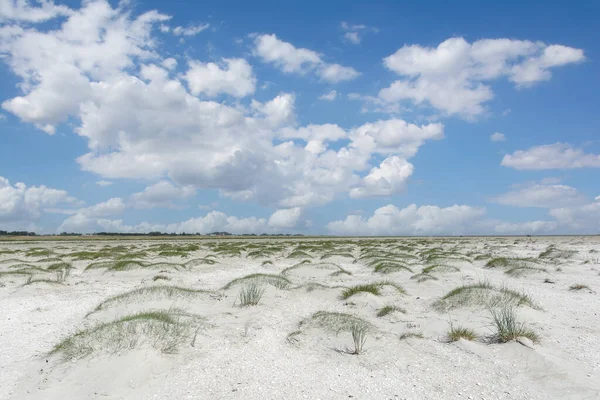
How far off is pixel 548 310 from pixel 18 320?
1480cm

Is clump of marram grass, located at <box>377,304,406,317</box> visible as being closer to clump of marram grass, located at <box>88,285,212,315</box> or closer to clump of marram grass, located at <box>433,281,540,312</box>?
clump of marram grass, located at <box>433,281,540,312</box>

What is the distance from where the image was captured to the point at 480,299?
1117 cm

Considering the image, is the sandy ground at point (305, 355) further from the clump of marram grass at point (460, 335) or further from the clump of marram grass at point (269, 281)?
the clump of marram grass at point (269, 281)

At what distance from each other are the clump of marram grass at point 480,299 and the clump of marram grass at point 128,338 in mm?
6876

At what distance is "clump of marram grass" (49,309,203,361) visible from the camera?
25.6 ft

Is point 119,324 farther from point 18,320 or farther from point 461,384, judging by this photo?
point 461,384

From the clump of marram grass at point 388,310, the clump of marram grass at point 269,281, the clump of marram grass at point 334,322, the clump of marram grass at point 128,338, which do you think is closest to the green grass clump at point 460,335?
the clump of marram grass at point 334,322

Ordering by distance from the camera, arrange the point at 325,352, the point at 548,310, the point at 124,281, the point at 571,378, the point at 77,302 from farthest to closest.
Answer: the point at 124,281, the point at 77,302, the point at 548,310, the point at 325,352, the point at 571,378

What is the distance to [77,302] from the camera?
14.2 meters

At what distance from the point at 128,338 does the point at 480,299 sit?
28.7ft

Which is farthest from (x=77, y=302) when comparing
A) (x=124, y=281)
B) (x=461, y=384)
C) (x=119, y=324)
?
(x=461, y=384)

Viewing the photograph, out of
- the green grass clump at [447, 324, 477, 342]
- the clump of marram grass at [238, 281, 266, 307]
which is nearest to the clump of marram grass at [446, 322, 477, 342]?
the green grass clump at [447, 324, 477, 342]

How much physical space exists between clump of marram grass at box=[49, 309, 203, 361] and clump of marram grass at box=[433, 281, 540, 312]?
688 centimetres

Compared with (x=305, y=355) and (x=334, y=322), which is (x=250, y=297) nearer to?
(x=334, y=322)
